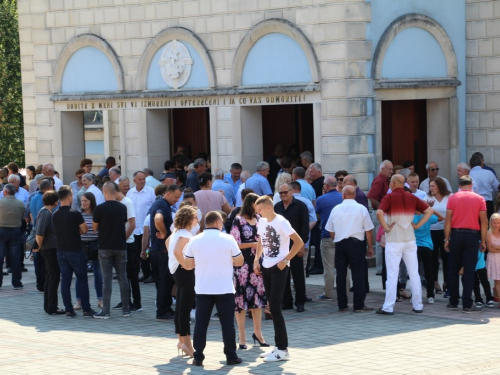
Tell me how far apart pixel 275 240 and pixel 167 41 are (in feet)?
32.6

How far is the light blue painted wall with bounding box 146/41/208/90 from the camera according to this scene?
20.4m

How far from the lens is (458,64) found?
768 inches

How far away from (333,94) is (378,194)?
2.25m

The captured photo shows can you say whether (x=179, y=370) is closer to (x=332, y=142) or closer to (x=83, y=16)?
(x=332, y=142)

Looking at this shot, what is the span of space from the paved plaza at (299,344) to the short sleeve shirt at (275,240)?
1.04 metres

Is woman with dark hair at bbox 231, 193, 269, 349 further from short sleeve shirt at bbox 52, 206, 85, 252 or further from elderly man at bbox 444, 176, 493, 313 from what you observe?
elderly man at bbox 444, 176, 493, 313

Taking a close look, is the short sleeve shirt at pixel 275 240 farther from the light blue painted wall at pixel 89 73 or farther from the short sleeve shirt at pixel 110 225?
the light blue painted wall at pixel 89 73

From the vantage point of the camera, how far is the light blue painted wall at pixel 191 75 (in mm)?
20422

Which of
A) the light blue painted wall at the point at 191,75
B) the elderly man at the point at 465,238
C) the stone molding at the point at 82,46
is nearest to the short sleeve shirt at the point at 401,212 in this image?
the elderly man at the point at 465,238

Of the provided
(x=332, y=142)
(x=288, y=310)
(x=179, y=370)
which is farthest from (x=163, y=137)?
(x=179, y=370)

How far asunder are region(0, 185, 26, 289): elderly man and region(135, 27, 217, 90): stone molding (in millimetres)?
4650

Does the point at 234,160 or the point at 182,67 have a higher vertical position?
the point at 182,67

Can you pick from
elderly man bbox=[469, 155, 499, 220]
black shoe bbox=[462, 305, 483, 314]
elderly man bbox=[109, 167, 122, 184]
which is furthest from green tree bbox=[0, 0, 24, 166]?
black shoe bbox=[462, 305, 483, 314]

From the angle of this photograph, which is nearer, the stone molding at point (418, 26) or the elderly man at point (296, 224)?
the elderly man at point (296, 224)
